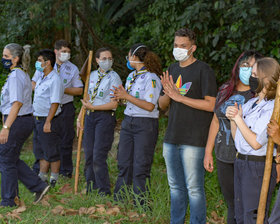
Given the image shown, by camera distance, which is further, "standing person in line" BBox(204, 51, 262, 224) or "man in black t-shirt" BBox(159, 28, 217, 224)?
"man in black t-shirt" BBox(159, 28, 217, 224)

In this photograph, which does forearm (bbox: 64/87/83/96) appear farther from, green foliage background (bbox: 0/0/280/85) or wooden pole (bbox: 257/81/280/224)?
wooden pole (bbox: 257/81/280/224)

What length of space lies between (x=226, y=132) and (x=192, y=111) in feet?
1.85

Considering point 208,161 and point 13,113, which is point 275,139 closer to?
point 208,161

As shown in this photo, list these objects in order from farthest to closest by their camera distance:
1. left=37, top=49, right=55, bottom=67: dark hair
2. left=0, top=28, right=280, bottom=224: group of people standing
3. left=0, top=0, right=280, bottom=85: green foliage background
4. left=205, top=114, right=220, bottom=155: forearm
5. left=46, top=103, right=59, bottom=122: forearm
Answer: left=0, top=0, right=280, bottom=85: green foliage background, left=37, top=49, right=55, bottom=67: dark hair, left=46, top=103, right=59, bottom=122: forearm, left=205, top=114, right=220, bottom=155: forearm, left=0, top=28, right=280, bottom=224: group of people standing

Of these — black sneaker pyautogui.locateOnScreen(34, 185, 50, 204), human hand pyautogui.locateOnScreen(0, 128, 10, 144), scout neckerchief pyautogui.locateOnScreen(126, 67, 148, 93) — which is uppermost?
scout neckerchief pyautogui.locateOnScreen(126, 67, 148, 93)

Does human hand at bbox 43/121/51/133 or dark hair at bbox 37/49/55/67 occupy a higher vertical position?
dark hair at bbox 37/49/55/67

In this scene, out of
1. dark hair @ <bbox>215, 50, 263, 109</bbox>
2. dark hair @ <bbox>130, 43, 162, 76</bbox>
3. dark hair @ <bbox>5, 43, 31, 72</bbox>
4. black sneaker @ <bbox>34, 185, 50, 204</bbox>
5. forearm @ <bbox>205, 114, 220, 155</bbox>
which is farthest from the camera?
black sneaker @ <bbox>34, 185, 50, 204</bbox>

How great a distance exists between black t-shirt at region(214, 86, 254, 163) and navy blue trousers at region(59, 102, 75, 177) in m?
3.66

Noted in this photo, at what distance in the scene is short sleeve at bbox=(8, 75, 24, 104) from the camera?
18.1 ft

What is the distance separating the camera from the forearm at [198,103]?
14.5 feet

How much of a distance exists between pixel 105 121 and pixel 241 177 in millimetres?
2764

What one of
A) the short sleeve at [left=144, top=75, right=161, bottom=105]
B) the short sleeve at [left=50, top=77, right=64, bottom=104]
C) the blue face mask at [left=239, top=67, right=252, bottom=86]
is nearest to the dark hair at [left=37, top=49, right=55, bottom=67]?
the short sleeve at [left=50, top=77, right=64, bottom=104]

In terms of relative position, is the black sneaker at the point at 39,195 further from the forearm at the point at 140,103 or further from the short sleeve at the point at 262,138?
the short sleeve at the point at 262,138

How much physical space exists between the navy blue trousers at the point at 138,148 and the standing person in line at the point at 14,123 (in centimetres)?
117
